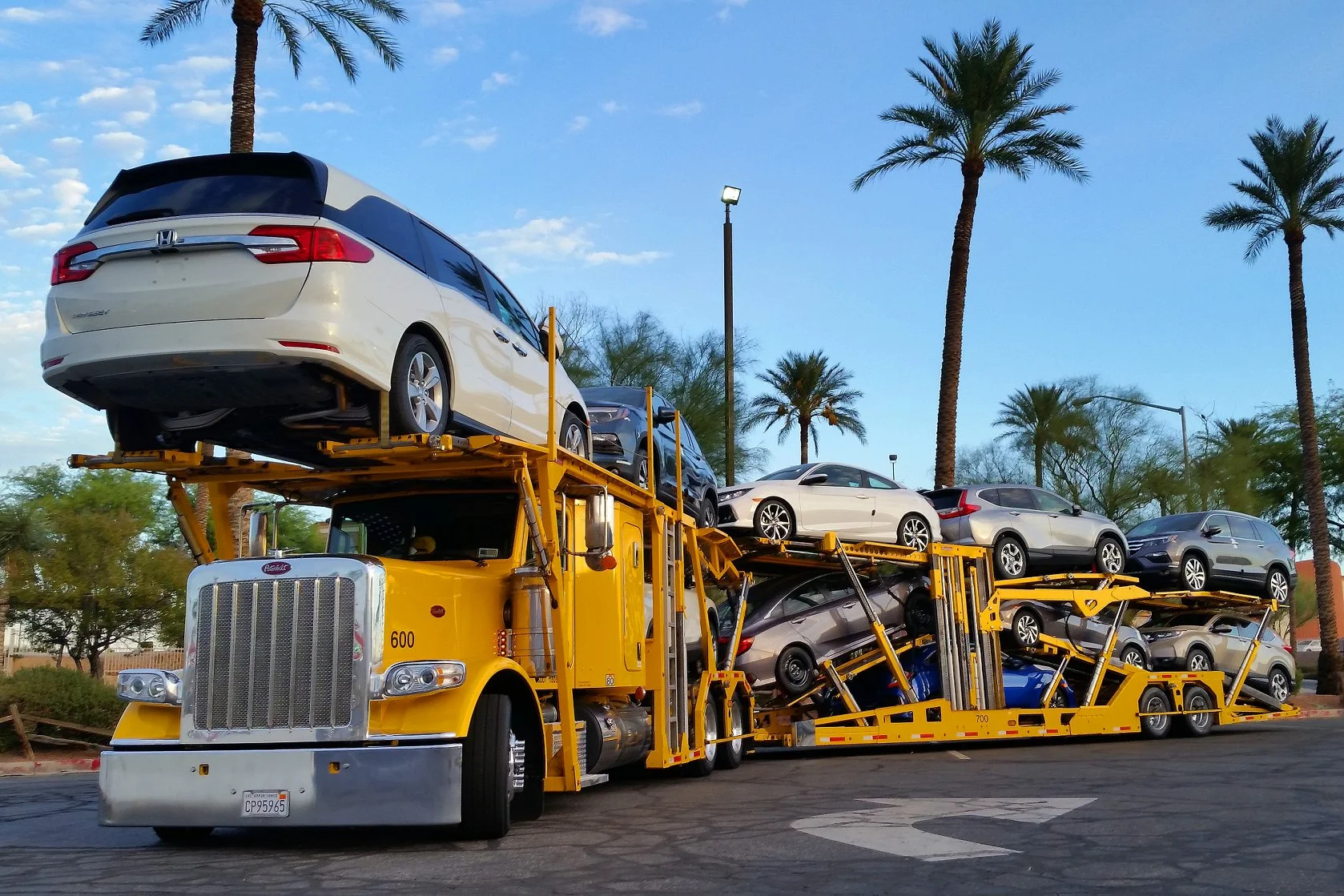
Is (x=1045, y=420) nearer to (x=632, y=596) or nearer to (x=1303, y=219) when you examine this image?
(x=1303, y=219)

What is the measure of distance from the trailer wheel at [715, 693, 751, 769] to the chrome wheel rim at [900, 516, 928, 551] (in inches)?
125

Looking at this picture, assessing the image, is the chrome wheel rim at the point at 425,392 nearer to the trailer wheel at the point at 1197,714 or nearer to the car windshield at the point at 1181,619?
the trailer wheel at the point at 1197,714

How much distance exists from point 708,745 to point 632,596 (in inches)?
115

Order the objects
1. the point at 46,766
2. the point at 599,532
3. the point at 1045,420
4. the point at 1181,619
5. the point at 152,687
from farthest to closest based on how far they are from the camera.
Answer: the point at 1045,420 < the point at 1181,619 < the point at 46,766 < the point at 599,532 < the point at 152,687

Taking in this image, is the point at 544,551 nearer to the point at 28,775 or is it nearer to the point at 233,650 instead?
the point at 233,650

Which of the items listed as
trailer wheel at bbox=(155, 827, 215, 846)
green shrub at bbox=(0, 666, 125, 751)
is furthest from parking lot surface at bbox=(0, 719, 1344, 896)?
green shrub at bbox=(0, 666, 125, 751)

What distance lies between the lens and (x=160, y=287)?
7176 mm

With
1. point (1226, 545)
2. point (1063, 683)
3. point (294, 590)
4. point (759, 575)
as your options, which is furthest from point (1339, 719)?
point (294, 590)

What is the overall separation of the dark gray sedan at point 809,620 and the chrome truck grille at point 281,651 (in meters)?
7.32

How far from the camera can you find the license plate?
7.09m

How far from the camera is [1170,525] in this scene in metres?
18.3

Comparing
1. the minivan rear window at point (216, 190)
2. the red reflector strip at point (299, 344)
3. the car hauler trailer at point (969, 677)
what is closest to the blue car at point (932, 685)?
the car hauler trailer at point (969, 677)

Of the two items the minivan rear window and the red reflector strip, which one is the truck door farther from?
the minivan rear window

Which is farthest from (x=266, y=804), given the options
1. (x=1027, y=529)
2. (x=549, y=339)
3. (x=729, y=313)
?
(x=729, y=313)
